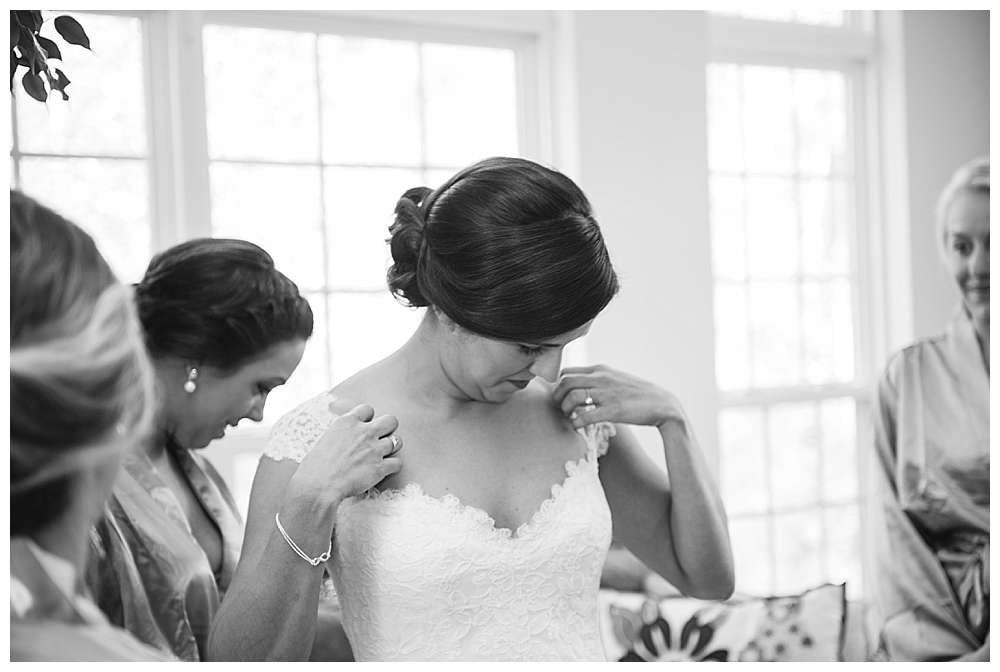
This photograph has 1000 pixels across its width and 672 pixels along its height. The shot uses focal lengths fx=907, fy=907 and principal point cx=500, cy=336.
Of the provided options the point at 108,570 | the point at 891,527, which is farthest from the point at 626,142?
the point at 108,570

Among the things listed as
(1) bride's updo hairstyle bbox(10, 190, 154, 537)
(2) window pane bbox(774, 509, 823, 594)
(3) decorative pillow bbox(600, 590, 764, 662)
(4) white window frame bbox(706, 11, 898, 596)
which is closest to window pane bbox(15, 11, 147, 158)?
(1) bride's updo hairstyle bbox(10, 190, 154, 537)

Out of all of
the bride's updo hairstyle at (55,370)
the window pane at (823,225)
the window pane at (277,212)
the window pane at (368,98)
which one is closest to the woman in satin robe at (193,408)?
the bride's updo hairstyle at (55,370)

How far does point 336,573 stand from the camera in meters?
1.16

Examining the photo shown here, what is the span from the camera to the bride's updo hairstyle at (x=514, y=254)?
1041 millimetres

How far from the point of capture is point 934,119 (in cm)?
277

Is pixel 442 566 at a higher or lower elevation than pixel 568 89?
lower

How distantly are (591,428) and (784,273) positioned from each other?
1.72m

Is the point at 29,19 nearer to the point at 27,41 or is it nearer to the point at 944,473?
the point at 27,41

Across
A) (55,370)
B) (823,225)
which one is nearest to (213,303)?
(55,370)

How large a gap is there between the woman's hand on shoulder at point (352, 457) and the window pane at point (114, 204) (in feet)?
3.61

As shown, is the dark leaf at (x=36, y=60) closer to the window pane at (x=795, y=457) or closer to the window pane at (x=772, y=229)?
the window pane at (x=772, y=229)

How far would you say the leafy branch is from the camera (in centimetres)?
103
